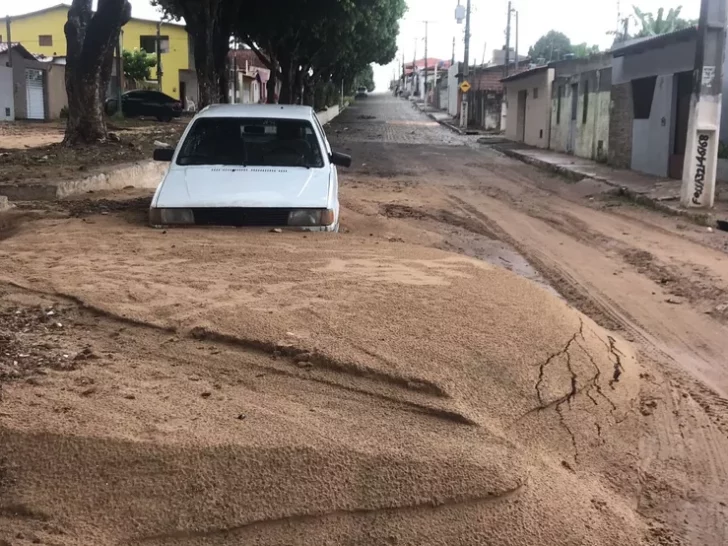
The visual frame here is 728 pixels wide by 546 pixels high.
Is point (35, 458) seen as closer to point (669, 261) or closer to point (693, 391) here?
point (693, 391)

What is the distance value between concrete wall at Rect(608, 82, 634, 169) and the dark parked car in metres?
22.8

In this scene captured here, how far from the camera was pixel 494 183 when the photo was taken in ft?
55.7

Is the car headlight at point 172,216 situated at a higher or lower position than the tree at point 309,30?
lower

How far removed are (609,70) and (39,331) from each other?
21.0 meters

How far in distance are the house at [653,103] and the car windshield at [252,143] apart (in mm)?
10651

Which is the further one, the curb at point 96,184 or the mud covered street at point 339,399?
the curb at point 96,184

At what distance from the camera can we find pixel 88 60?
1492cm

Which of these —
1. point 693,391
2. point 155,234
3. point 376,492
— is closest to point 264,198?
point 155,234

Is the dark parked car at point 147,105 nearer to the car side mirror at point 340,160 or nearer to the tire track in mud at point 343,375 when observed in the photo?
the car side mirror at point 340,160

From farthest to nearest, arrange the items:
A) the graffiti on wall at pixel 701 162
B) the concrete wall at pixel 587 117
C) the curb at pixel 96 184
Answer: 1. the concrete wall at pixel 587 117
2. the graffiti on wall at pixel 701 162
3. the curb at pixel 96 184

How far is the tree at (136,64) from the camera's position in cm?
4803

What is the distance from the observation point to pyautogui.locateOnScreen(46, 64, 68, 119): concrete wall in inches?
1537

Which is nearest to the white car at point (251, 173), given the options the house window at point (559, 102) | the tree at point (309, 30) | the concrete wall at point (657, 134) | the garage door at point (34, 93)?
the concrete wall at point (657, 134)

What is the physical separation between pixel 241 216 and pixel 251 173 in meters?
0.72
